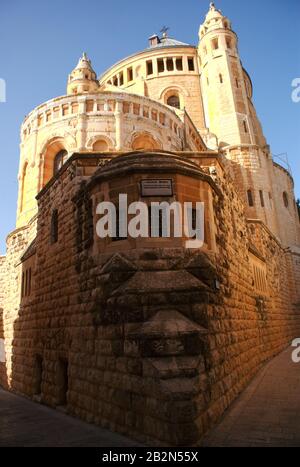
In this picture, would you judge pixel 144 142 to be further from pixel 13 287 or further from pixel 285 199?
pixel 285 199

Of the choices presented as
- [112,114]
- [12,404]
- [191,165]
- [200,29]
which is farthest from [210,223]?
[200,29]

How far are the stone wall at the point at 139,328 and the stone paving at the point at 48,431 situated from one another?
236mm

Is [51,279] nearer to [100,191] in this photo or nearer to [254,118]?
[100,191]

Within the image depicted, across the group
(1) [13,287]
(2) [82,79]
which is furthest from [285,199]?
(1) [13,287]

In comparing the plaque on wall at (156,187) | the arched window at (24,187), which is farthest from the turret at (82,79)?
the plaque on wall at (156,187)

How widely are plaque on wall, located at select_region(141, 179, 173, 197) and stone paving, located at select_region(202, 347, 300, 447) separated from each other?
13.6 feet

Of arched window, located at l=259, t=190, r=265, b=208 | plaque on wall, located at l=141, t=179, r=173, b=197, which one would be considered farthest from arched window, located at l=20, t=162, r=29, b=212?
arched window, located at l=259, t=190, r=265, b=208

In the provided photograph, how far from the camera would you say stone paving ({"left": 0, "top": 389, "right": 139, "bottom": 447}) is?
4.85 m

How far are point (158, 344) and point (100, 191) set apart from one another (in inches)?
136

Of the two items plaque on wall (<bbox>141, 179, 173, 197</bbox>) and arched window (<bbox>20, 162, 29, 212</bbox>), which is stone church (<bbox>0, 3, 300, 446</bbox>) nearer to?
plaque on wall (<bbox>141, 179, 173, 197</bbox>)

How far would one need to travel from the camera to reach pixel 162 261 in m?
5.88

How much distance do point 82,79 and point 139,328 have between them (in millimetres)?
29091

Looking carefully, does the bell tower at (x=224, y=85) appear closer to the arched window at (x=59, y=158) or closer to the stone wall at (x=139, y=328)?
the arched window at (x=59, y=158)

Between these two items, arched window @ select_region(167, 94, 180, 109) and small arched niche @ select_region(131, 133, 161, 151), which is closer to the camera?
small arched niche @ select_region(131, 133, 161, 151)
